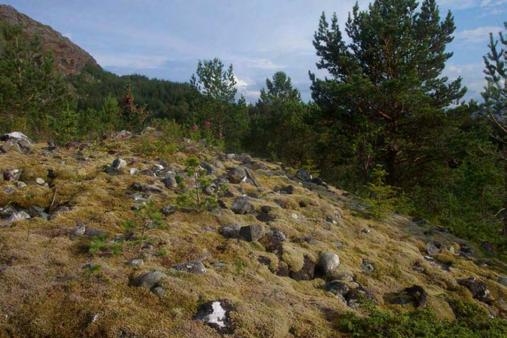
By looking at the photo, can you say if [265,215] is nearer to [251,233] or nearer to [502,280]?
[251,233]

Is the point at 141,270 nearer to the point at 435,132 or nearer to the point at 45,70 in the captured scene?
the point at 435,132

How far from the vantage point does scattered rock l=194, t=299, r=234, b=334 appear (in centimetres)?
385

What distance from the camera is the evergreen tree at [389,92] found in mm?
16734

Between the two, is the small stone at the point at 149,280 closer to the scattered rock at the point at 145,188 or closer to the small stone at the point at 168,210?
the small stone at the point at 168,210

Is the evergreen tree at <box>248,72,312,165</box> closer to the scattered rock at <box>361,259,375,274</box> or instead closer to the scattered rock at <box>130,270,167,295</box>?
the scattered rock at <box>361,259,375,274</box>

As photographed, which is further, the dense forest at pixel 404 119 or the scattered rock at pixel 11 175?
the dense forest at pixel 404 119

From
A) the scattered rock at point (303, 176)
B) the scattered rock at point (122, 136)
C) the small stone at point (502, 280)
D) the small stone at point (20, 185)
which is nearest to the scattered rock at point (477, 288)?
the small stone at point (502, 280)

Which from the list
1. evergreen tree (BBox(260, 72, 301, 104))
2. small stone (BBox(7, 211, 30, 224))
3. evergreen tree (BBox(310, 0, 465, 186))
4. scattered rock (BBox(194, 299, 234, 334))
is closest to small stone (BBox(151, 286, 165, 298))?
scattered rock (BBox(194, 299, 234, 334))

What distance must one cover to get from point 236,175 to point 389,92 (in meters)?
9.59

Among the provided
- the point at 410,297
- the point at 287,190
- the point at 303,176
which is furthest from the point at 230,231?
the point at 303,176

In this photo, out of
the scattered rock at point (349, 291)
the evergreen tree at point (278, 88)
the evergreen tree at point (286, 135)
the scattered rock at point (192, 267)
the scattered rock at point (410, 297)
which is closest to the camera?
the scattered rock at point (192, 267)

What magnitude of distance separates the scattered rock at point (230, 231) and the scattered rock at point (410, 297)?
2.27 meters

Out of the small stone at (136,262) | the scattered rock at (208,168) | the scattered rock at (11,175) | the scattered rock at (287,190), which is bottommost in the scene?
the small stone at (136,262)

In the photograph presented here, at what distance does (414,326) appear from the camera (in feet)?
14.1
